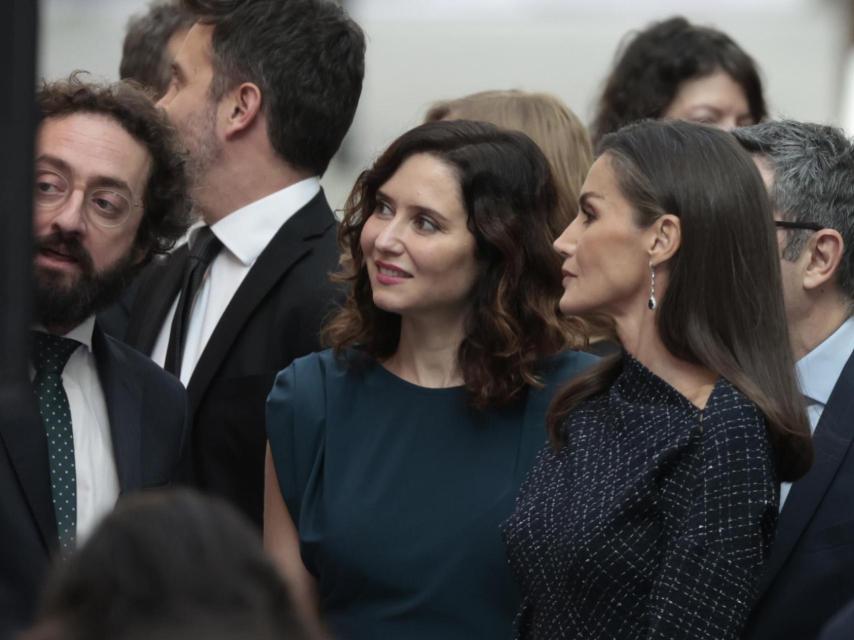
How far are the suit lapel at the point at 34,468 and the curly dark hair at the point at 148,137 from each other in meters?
0.77

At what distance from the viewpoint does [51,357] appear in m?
3.42

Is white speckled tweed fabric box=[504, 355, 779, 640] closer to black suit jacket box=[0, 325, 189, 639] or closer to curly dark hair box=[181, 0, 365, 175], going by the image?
A: black suit jacket box=[0, 325, 189, 639]

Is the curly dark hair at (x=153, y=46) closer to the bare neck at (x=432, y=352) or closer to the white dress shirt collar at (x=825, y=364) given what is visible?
the bare neck at (x=432, y=352)

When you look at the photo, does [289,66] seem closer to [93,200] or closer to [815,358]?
[93,200]

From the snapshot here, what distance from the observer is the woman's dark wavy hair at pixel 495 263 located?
3.65 meters

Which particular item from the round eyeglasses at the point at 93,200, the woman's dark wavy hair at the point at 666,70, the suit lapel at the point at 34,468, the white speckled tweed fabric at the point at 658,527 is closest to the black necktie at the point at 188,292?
the round eyeglasses at the point at 93,200

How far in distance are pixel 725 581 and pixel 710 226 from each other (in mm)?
658

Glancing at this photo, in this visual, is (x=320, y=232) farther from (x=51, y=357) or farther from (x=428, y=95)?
(x=428, y=95)

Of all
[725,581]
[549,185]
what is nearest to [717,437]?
[725,581]

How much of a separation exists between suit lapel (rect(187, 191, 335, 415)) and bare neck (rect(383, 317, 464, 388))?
19.2 inches

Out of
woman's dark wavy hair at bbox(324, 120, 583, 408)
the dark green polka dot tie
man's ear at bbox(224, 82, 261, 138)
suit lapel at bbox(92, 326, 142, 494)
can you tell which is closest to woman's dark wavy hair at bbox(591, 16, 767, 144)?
man's ear at bbox(224, 82, 261, 138)

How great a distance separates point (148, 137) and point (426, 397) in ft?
2.90

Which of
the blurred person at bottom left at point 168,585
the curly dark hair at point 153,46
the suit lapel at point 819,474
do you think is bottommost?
the suit lapel at point 819,474

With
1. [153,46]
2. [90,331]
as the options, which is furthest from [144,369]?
[153,46]
